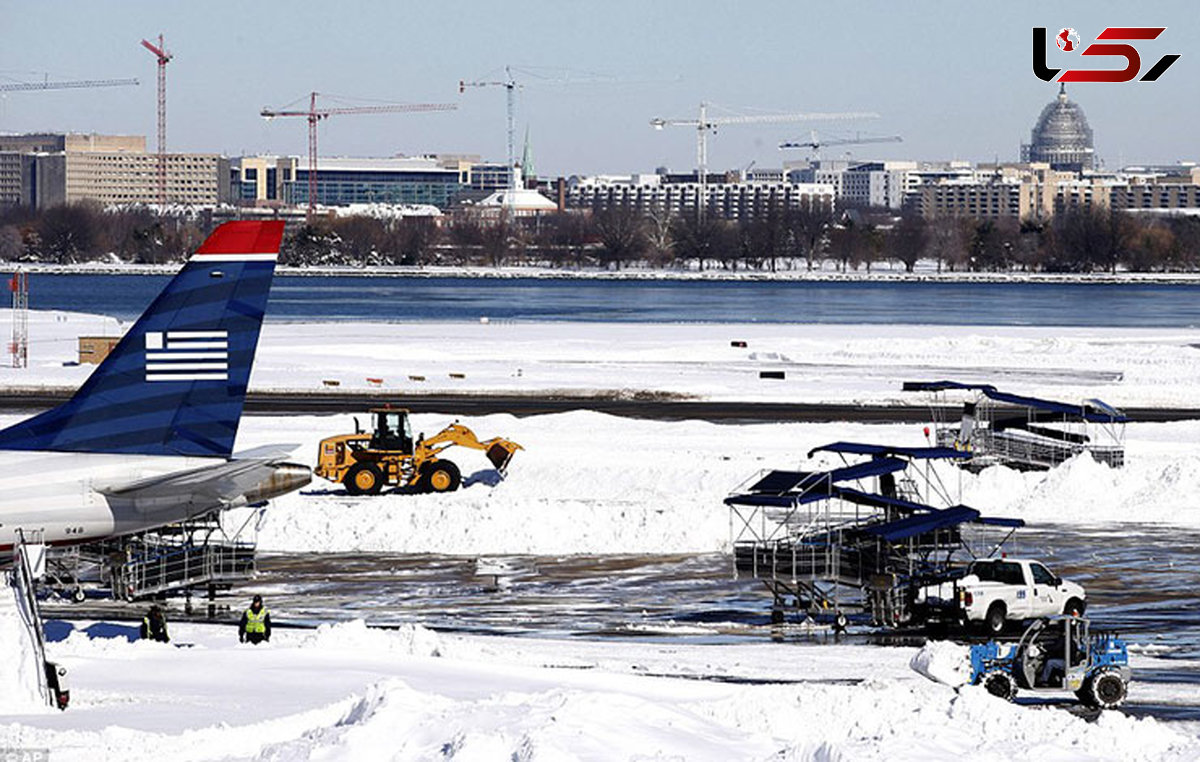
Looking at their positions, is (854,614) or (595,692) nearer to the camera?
(595,692)

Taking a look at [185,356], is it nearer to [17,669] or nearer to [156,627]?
[156,627]

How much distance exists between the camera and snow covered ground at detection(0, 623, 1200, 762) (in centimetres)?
2214

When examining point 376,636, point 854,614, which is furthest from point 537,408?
point 376,636

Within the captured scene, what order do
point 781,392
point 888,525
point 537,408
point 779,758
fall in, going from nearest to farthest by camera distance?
point 779,758, point 888,525, point 537,408, point 781,392

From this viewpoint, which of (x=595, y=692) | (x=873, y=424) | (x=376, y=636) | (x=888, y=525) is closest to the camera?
(x=595, y=692)

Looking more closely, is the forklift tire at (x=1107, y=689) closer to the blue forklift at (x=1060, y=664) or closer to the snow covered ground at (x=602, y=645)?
the blue forklift at (x=1060, y=664)

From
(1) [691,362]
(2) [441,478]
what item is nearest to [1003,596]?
(2) [441,478]

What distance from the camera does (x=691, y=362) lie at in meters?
98.6

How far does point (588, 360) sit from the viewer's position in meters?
99.2

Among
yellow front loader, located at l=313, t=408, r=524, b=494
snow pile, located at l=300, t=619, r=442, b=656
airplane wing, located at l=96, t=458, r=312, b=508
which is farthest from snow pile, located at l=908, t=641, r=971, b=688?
yellow front loader, located at l=313, t=408, r=524, b=494

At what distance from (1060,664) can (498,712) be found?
10839 millimetres

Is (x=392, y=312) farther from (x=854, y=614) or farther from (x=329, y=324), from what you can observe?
(x=854, y=614)

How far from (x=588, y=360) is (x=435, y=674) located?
7171 cm

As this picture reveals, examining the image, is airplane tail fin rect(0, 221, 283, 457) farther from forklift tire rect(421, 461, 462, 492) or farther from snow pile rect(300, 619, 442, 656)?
forklift tire rect(421, 461, 462, 492)
